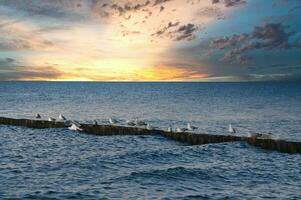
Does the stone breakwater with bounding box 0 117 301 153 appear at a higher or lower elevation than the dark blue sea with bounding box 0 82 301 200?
higher

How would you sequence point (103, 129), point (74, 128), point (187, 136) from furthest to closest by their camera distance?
1. point (74, 128)
2. point (103, 129)
3. point (187, 136)

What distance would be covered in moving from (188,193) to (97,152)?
12.5m

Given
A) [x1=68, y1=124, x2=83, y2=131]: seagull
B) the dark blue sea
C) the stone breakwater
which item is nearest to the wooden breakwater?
the stone breakwater

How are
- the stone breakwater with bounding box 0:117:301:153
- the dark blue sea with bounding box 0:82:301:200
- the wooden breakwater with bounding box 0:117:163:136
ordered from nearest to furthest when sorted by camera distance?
the dark blue sea with bounding box 0:82:301:200 < the stone breakwater with bounding box 0:117:301:153 < the wooden breakwater with bounding box 0:117:163:136

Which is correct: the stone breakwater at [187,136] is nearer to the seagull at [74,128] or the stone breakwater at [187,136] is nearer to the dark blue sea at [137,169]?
the seagull at [74,128]

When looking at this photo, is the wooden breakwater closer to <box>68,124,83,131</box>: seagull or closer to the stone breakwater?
the stone breakwater

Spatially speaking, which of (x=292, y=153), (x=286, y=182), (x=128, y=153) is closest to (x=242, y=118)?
(x=292, y=153)

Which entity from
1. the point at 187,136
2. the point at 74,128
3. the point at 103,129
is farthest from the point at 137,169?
the point at 74,128

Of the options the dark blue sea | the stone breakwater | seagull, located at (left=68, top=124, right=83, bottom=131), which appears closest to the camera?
the dark blue sea

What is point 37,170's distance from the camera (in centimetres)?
2573

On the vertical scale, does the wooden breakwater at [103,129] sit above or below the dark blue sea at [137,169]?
above

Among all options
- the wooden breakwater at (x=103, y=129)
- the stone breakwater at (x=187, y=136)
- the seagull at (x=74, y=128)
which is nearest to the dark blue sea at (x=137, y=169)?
the stone breakwater at (x=187, y=136)

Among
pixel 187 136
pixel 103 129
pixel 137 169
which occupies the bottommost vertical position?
pixel 137 169

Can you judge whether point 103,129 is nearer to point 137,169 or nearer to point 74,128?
point 74,128
